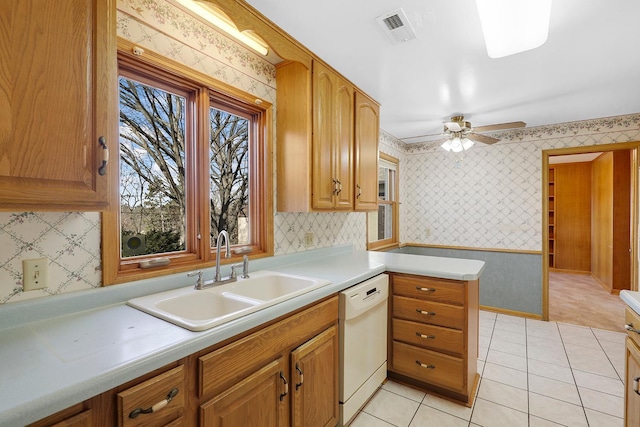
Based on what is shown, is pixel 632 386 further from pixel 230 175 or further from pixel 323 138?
pixel 230 175

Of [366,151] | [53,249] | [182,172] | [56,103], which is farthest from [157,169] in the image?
[366,151]

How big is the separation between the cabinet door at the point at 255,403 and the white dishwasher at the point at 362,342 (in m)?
0.49

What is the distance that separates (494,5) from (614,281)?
5.37 metres

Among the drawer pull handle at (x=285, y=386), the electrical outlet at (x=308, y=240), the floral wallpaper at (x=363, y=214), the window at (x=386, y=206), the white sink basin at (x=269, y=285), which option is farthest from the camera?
the window at (x=386, y=206)

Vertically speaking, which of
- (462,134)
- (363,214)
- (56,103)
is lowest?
(363,214)

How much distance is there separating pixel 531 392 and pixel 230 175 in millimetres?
2645

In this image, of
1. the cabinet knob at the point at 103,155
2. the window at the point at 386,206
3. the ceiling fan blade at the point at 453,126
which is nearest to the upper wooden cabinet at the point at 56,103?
the cabinet knob at the point at 103,155

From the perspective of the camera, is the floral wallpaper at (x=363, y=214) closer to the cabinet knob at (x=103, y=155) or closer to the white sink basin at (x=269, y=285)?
the white sink basin at (x=269, y=285)

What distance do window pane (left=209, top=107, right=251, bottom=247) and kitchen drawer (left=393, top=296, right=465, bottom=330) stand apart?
3.96ft

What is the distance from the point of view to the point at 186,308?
4.67 ft

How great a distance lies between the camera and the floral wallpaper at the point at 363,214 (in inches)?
45.8

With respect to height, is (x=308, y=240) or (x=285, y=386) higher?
(x=308, y=240)

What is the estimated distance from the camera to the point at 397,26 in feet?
5.41

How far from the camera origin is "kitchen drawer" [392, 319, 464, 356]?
1.97 meters
